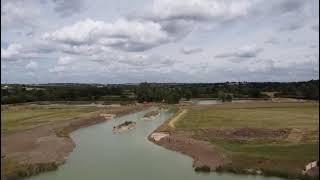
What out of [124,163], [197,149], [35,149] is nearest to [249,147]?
[197,149]

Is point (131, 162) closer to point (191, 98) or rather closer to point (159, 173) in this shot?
point (159, 173)

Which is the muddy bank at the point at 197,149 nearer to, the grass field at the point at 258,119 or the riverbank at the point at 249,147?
the riverbank at the point at 249,147

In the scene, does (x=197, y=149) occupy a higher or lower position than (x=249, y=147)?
lower

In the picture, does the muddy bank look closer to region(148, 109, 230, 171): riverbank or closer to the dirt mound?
region(148, 109, 230, 171): riverbank

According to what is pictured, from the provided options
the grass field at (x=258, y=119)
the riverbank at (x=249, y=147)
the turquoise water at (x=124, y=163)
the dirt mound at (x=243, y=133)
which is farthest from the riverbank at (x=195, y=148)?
the grass field at (x=258, y=119)

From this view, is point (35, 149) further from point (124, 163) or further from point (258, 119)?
point (258, 119)
